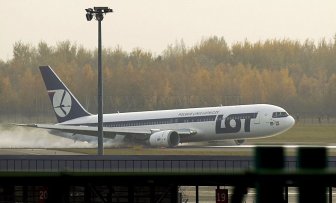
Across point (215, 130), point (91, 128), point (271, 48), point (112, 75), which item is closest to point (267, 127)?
point (215, 130)

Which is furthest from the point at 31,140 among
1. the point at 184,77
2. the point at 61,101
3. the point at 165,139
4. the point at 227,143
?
the point at 184,77

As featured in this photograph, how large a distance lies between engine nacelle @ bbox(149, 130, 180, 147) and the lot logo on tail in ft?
40.0

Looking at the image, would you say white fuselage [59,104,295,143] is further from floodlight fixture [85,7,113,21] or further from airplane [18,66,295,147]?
floodlight fixture [85,7,113,21]

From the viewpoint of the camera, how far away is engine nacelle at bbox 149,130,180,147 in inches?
3132

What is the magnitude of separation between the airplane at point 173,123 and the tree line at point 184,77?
3875 cm

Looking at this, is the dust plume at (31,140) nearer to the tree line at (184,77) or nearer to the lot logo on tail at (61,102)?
the lot logo on tail at (61,102)

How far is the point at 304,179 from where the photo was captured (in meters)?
6.00

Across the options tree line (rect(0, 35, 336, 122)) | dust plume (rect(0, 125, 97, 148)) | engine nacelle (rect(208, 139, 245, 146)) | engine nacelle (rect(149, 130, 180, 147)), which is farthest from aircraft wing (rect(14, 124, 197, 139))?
tree line (rect(0, 35, 336, 122))

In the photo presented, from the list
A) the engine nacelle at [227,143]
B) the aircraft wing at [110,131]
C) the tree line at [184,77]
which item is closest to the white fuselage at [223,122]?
the aircraft wing at [110,131]

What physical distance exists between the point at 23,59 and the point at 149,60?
22.0m

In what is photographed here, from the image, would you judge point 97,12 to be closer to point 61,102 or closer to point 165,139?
point 165,139

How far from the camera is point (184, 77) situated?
15838 centimetres

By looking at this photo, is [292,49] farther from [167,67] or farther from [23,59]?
[23,59]

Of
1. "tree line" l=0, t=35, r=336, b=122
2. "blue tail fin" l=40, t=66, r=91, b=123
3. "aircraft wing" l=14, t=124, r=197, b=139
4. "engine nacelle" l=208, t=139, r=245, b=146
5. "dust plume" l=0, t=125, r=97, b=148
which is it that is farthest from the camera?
"tree line" l=0, t=35, r=336, b=122
